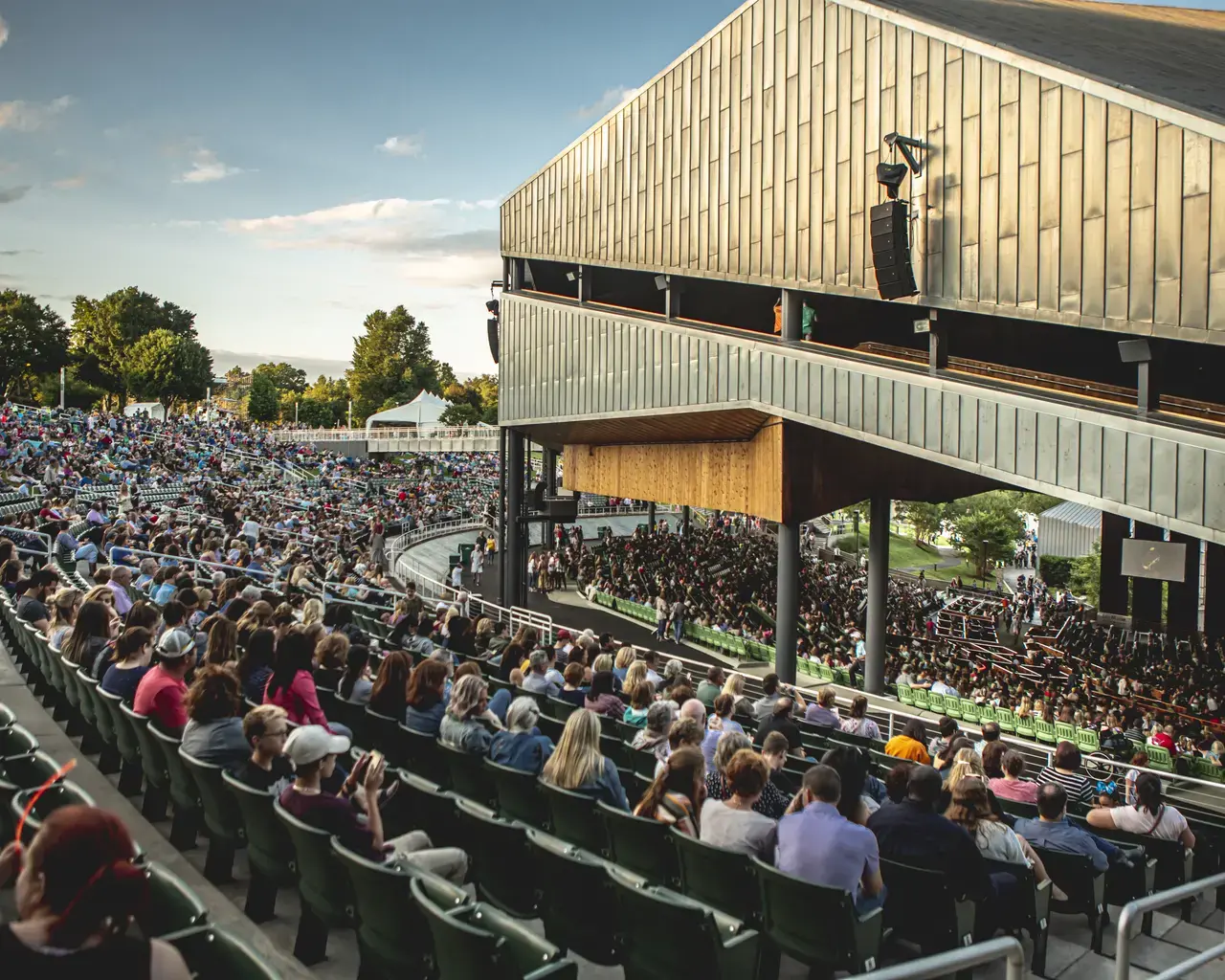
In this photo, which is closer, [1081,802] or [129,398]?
[1081,802]

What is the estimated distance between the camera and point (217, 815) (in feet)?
16.1

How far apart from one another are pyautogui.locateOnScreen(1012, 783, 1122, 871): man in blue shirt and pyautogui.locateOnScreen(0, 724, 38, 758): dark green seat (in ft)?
20.4

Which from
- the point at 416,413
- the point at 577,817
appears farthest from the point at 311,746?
the point at 416,413

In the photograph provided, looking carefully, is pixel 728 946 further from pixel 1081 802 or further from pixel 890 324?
pixel 890 324

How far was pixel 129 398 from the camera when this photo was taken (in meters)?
82.7

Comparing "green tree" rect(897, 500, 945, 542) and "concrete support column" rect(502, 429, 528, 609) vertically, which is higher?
"concrete support column" rect(502, 429, 528, 609)

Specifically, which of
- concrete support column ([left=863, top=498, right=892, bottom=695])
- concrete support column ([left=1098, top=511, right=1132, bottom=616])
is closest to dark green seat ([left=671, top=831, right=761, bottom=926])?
concrete support column ([left=863, top=498, right=892, bottom=695])

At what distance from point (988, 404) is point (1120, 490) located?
224 centimetres

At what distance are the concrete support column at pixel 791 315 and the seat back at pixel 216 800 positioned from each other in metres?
13.0

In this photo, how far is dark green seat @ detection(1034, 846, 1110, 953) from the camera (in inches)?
218

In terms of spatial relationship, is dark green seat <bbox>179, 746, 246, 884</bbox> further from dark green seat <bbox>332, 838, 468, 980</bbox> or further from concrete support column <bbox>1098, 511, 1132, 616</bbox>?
concrete support column <bbox>1098, 511, 1132, 616</bbox>

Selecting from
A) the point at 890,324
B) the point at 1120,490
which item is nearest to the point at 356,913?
the point at 1120,490

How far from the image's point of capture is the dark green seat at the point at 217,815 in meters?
4.82

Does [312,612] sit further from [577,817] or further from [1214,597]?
[1214,597]
